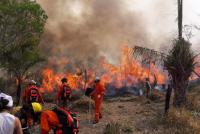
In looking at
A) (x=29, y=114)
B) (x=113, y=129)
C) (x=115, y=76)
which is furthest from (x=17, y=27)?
(x=29, y=114)

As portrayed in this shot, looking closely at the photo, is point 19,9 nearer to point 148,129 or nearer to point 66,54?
point 148,129

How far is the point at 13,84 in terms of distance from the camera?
3275 cm

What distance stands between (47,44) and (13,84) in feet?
17.5

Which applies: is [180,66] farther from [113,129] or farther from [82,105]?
[113,129]

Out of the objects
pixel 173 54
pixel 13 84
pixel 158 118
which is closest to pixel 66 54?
pixel 13 84

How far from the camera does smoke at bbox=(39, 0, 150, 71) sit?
122 ft

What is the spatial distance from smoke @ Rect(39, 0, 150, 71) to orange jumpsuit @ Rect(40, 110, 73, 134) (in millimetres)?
29136

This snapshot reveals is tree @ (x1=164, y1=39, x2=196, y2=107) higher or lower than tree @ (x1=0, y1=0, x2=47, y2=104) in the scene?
lower

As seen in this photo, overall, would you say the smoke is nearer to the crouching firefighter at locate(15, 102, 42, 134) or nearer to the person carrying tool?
the crouching firefighter at locate(15, 102, 42, 134)

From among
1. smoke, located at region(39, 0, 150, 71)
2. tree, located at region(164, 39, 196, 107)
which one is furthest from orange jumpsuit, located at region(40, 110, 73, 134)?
smoke, located at region(39, 0, 150, 71)

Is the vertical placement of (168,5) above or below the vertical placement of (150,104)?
above

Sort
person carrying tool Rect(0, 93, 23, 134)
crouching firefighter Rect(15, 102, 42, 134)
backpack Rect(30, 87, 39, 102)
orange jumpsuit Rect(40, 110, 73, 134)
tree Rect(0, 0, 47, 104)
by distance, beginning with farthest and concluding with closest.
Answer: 1. tree Rect(0, 0, 47, 104)
2. backpack Rect(30, 87, 39, 102)
3. crouching firefighter Rect(15, 102, 42, 134)
4. orange jumpsuit Rect(40, 110, 73, 134)
5. person carrying tool Rect(0, 93, 23, 134)

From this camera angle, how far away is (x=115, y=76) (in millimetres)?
33531

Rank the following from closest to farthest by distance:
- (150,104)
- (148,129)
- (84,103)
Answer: (148,129) < (84,103) < (150,104)
